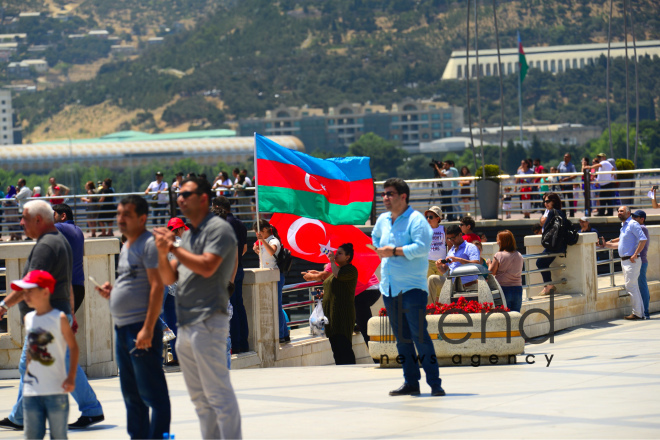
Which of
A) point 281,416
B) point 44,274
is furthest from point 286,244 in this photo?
point 44,274

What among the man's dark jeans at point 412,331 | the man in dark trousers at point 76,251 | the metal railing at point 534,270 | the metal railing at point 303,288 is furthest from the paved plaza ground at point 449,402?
the metal railing at point 534,270

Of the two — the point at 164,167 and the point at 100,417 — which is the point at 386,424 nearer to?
the point at 100,417

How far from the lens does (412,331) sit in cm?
783

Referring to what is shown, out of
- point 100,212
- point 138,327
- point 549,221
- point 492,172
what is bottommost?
point 138,327

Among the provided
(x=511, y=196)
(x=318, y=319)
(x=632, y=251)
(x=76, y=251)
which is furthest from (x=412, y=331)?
(x=511, y=196)

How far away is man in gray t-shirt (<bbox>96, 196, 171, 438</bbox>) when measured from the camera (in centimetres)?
609

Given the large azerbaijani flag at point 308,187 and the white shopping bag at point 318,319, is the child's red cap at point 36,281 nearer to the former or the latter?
the large azerbaijani flag at point 308,187

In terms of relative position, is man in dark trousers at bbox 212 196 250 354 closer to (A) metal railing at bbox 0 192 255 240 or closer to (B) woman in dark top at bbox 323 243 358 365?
(B) woman in dark top at bbox 323 243 358 365

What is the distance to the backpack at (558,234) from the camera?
1449 cm

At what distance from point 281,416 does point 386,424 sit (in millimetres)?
888

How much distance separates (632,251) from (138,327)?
10.1 m

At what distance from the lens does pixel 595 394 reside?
314 inches

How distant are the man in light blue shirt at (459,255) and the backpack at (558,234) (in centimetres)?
289

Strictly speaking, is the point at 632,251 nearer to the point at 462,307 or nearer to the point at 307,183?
the point at 462,307
